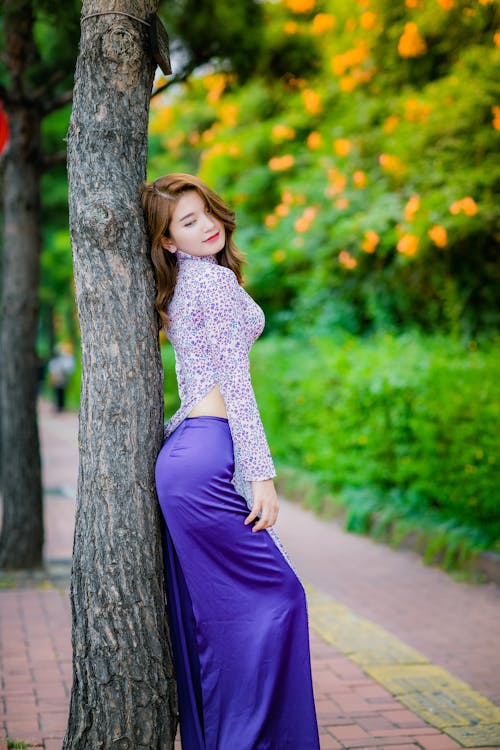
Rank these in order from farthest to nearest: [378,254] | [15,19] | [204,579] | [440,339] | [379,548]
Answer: [378,254], [440,339], [379,548], [15,19], [204,579]

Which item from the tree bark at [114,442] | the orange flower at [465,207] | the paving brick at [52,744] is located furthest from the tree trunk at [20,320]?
the tree bark at [114,442]

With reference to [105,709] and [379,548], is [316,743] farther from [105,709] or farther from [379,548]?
[379,548]

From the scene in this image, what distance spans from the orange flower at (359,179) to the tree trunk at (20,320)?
420cm

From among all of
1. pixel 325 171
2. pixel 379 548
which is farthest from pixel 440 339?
pixel 325 171

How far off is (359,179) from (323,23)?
2186mm

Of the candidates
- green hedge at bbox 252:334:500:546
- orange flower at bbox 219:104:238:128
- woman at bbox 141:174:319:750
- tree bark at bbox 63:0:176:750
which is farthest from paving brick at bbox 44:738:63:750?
orange flower at bbox 219:104:238:128

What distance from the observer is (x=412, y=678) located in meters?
4.40

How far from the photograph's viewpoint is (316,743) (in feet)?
9.47

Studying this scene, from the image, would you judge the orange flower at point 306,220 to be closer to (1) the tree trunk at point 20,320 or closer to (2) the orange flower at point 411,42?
(2) the orange flower at point 411,42

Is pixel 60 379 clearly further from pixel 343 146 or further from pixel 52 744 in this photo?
pixel 52 744

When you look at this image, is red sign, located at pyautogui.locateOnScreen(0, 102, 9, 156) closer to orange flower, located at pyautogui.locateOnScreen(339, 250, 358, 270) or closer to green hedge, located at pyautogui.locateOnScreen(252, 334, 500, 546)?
green hedge, located at pyautogui.locateOnScreen(252, 334, 500, 546)

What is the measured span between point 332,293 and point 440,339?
9.71 feet

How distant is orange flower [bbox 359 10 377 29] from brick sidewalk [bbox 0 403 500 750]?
6374mm

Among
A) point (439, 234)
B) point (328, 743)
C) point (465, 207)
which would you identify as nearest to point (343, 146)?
point (439, 234)
